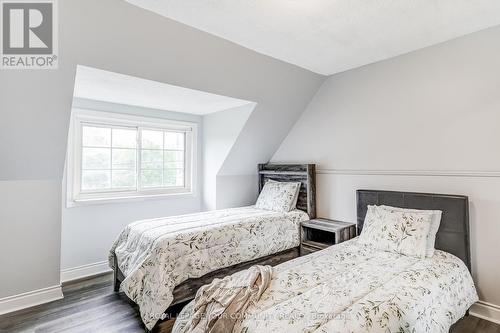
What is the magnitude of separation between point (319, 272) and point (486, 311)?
1550 millimetres

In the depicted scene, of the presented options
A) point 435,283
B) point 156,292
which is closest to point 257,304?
point 156,292

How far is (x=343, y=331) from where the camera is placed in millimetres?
1241

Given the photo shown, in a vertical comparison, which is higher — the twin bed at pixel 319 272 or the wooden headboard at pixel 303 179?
the wooden headboard at pixel 303 179

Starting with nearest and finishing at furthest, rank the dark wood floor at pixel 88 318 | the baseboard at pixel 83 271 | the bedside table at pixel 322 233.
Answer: the dark wood floor at pixel 88 318, the bedside table at pixel 322 233, the baseboard at pixel 83 271

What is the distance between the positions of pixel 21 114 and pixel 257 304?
7.39 ft

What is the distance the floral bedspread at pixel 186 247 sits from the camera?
2.08 metres

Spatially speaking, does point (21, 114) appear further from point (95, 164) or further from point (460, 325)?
point (460, 325)

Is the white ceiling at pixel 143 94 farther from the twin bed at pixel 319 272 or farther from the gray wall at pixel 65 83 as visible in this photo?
the twin bed at pixel 319 272

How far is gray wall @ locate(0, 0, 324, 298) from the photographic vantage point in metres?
1.83

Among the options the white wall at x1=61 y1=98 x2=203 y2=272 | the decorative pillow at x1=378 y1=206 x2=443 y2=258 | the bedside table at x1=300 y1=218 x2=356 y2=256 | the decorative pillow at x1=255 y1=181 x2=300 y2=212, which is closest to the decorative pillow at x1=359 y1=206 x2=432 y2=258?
the decorative pillow at x1=378 y1=206 x2=443 y2=258

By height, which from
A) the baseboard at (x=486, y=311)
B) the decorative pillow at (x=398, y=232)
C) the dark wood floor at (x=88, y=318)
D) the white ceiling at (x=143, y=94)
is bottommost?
the dark wood floor at (x=88, y=318)

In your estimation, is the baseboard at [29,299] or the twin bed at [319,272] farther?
the baseboard at [29,299]

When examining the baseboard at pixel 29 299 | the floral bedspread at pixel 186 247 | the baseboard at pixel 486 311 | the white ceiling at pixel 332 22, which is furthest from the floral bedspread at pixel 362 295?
the white ceiling at pixel 332 22

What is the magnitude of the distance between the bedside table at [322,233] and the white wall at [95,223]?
1.97 meters
